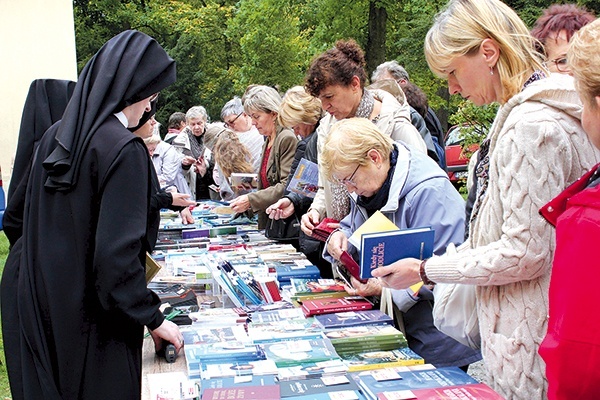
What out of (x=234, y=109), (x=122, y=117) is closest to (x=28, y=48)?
(x=234, y=109)

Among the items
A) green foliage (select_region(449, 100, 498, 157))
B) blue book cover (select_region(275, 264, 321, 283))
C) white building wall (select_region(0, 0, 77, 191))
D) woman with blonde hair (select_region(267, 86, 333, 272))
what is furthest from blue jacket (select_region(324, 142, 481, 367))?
white building wall (select_region(0, 0, 77, 191))

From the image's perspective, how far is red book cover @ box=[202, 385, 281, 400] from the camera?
6.15ft

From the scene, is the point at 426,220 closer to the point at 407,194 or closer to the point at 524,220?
the point at 407,194

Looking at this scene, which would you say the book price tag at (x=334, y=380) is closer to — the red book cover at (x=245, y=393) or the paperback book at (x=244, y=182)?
the red book cover at (x=245, y=393)

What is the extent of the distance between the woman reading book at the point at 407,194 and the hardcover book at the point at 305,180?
3.74 feet

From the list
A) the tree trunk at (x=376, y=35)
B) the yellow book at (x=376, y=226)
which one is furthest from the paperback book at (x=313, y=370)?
the tree trunk at (x=376, y=35)

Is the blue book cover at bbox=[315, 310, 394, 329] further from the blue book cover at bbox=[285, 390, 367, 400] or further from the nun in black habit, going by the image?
the nun in black habit

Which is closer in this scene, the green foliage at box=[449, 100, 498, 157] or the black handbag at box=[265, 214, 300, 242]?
the black handbag at box=[265, 214, 300, 242]

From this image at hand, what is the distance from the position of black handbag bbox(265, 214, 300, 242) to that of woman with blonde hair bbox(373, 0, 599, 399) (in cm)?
256

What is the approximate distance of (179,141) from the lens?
331 inches

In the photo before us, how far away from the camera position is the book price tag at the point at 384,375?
1931 mm

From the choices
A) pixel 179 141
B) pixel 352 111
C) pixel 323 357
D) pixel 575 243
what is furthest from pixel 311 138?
pixel 179 141

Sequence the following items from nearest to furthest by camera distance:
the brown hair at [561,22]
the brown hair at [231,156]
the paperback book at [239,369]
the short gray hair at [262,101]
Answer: the paperback book at [239,369], the brown hair at [561,22], the short gray hair at [262,101], the brown hair at [231,156]

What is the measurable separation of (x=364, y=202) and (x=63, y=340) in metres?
1.30
